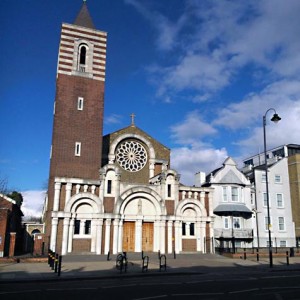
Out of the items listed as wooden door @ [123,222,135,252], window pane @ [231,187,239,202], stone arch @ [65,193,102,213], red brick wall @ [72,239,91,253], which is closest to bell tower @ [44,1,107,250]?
stone arch @ [65,193,102,213]

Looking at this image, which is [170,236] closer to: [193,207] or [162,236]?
[162,236]

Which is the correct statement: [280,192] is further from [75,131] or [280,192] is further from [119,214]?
[75,131]

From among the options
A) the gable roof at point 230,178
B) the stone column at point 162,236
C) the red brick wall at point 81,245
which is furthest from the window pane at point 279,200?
the red brick wall at point 81,245

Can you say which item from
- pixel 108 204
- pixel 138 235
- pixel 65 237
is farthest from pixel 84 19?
pixel 138 235

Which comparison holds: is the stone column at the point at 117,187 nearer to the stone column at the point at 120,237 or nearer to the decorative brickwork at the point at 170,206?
the stone column at the point at 120,237

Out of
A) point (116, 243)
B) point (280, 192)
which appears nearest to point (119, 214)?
point (116, 243)

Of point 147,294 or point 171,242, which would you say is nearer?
point 147,294

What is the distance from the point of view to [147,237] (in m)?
36.0

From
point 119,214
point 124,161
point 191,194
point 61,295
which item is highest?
point 124,161

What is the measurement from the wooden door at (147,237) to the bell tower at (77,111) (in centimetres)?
722

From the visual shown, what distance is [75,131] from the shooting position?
37.2 meters

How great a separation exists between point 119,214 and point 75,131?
1010 centimetres

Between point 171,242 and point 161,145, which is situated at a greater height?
point 161,145

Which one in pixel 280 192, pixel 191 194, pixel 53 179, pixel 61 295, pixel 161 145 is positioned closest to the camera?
pixel 61 295
